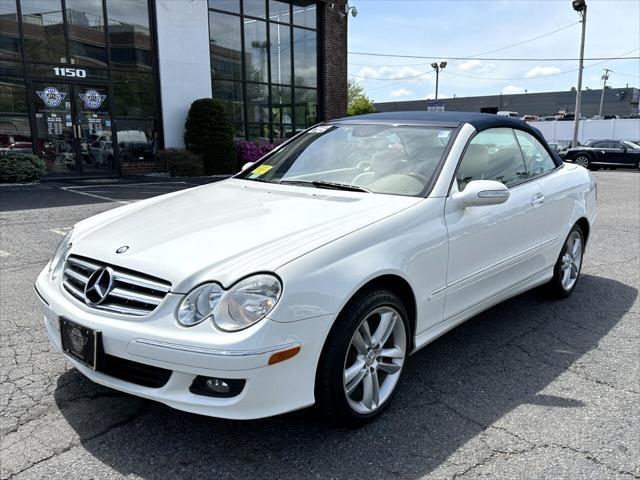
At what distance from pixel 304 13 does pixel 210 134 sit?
21.1 feet

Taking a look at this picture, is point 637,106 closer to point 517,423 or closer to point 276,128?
point 276,128

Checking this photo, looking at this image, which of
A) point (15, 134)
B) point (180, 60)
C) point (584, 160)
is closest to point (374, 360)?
point (15, 134)

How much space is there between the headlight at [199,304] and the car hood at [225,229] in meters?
0.04

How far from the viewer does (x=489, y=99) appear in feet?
261

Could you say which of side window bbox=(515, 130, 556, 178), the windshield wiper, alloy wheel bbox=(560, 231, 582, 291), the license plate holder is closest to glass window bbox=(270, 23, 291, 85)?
side window bbox=(515, 130, 556, 178)

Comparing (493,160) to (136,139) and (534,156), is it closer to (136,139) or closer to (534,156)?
(534,156)

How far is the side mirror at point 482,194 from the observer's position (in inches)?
126

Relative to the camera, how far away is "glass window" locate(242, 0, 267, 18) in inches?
666

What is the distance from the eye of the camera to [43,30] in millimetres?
13000

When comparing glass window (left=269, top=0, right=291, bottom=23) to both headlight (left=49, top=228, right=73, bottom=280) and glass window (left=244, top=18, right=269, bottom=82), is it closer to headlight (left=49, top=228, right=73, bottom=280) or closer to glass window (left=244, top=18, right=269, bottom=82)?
glass window (left=244, top=18, right=269, bottom=82)

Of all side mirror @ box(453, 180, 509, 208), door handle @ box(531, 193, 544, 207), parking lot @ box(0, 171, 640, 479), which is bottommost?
parking lot @ box(0, 171, 640, 479)

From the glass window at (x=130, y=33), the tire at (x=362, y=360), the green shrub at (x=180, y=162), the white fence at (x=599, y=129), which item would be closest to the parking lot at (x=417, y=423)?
the tire at (x=362, y=360)

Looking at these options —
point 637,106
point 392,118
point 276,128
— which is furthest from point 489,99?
point 392,118

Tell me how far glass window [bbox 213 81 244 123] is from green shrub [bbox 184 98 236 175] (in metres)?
1.13
